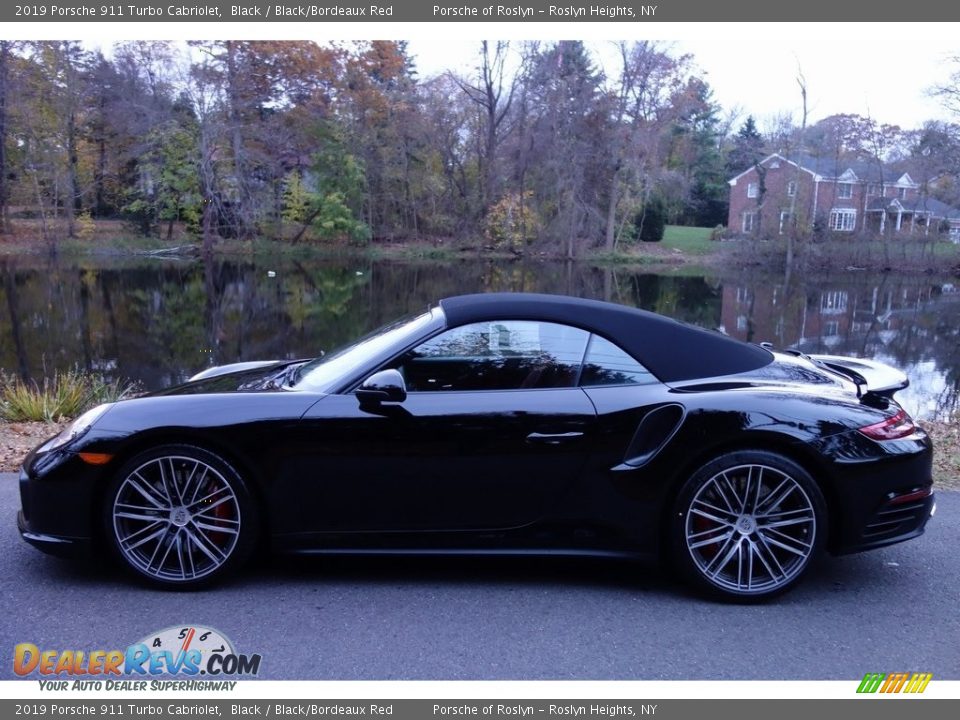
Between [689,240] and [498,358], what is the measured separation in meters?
57.6

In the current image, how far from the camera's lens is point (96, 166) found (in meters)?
49.0

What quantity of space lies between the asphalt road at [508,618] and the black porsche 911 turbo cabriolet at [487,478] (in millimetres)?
188

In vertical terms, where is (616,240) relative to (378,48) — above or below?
below

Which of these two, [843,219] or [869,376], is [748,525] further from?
[843,219]

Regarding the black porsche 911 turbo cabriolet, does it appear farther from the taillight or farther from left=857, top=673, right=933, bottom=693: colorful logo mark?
left=857, top=673, right=933, bottom=693: colorful logo mark

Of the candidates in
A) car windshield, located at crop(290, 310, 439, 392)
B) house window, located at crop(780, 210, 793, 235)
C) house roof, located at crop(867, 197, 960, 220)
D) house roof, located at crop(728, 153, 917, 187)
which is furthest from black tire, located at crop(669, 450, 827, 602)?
house roof, located at crop(728, 153, 917, 187)

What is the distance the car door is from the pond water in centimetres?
986

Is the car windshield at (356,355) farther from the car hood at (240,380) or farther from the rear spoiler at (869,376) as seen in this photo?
the rear spoiler at (869,376)

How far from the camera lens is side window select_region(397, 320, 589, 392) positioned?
3842 mm

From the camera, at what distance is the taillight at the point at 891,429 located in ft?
12.4

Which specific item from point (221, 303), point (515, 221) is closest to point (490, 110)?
point (515, 221)

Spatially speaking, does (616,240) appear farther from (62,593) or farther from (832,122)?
(62,593)

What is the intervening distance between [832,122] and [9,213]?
49966 mm

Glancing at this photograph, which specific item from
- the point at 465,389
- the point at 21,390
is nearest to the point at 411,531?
the point at 465,389
